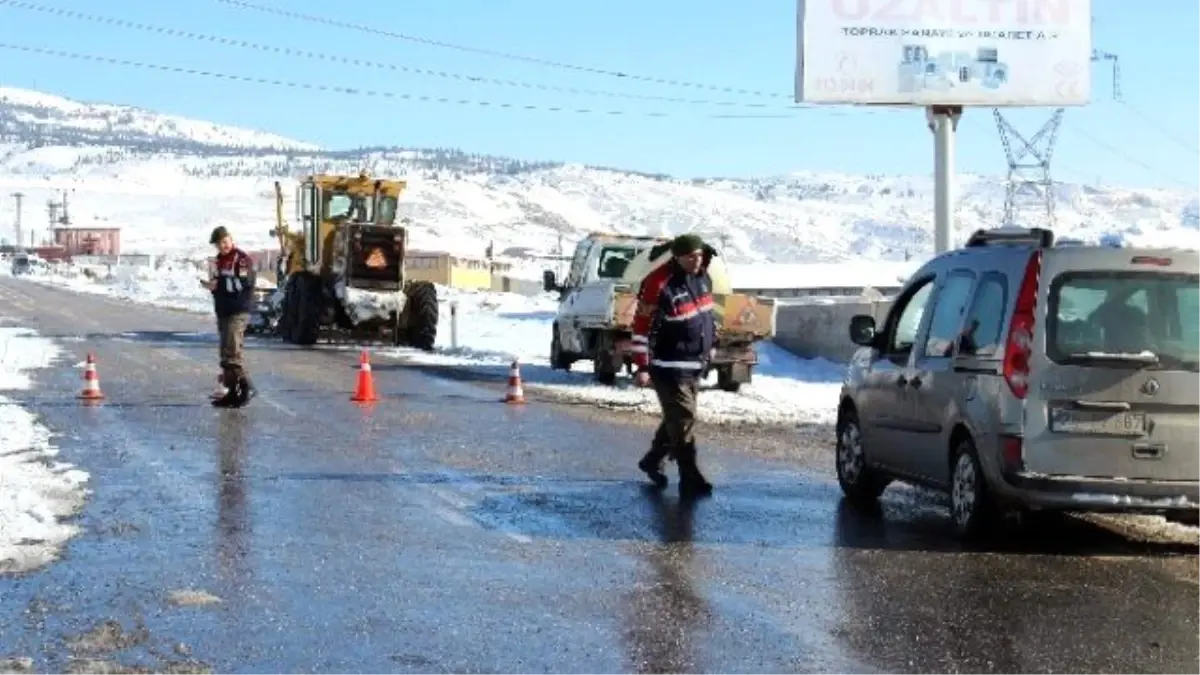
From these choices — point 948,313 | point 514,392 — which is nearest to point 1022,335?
point 948,313

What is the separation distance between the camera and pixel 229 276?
16.8 m

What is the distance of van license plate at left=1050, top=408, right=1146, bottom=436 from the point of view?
28.9ft

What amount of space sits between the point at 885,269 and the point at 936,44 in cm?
6169

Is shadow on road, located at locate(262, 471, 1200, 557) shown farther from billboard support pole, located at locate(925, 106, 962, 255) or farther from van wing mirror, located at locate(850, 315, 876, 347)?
billboard support pole, located at locate(925, 106, 962, 255)

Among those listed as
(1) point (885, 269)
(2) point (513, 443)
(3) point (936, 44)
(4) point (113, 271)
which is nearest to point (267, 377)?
(2) point (513, 443)

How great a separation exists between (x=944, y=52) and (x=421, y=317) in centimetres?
1073

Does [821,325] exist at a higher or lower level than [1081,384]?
lower

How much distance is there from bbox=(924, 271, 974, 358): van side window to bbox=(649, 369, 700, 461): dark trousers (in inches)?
69.7

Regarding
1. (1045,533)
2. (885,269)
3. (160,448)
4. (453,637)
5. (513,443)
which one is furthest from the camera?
(885,269)

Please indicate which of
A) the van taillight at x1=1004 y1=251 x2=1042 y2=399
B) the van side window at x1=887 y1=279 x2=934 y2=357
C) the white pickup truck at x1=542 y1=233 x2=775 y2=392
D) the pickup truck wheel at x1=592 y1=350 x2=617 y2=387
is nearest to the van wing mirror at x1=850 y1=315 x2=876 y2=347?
the van side window at x1=887 y1=279 x2=934 y2=357

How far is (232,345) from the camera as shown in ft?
55.0

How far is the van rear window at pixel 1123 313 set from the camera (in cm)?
890

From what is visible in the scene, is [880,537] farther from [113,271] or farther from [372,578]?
[113,271]

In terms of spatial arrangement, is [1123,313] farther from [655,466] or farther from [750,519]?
[655,466]
